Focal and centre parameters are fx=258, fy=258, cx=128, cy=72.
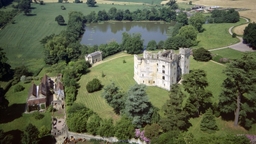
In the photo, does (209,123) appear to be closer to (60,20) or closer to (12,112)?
(12,112)

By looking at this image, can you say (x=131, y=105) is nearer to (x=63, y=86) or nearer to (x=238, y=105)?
(x=238, y=105)

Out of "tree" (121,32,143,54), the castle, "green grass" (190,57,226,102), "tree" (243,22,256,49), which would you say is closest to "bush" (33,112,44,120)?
the castle

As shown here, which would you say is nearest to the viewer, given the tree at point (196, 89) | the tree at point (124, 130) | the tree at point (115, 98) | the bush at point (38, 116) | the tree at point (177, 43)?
the tree at point (124, 130)

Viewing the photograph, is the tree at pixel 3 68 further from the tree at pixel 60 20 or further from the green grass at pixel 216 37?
the green grass at pixel 216 37

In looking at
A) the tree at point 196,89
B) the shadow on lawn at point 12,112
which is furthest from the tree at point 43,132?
the tree at point 196,89

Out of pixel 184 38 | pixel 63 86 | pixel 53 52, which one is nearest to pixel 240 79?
pixel 63 86

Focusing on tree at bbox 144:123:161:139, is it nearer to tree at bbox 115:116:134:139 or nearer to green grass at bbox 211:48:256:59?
tree at bbox 115:116:134:139
